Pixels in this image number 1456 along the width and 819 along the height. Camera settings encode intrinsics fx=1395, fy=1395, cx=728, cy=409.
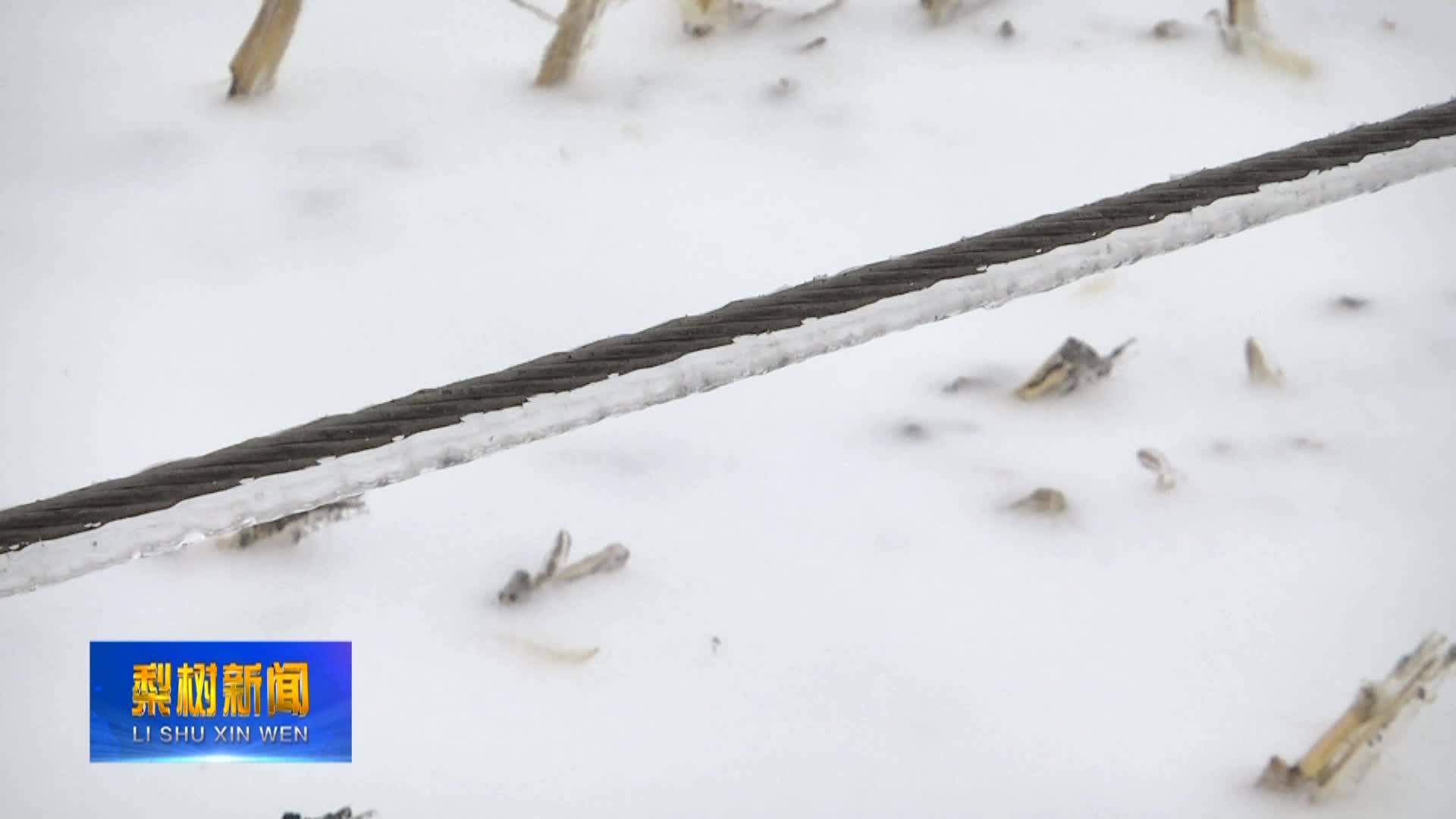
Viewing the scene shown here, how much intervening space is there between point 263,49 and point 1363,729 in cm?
79

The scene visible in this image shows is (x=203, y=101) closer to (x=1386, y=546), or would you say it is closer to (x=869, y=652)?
(x=869, y=652)

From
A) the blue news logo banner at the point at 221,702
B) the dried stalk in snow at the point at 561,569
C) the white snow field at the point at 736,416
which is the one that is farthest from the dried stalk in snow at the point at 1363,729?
the blue news logo banner at the point at 221,702

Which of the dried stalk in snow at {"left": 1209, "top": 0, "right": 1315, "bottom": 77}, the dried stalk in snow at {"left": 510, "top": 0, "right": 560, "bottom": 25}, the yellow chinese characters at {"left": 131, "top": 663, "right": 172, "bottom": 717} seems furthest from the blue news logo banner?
the dried stalk in snow at {"left": 1209, "top": 0, "right": 1315, "bottom": 77}

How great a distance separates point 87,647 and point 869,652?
15.7 inches

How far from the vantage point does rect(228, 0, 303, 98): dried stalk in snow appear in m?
0.94

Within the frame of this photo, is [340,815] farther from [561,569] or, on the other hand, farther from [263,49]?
[263,49]

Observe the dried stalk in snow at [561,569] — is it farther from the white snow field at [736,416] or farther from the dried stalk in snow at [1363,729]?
the dried stalk in snow at [1363,729]

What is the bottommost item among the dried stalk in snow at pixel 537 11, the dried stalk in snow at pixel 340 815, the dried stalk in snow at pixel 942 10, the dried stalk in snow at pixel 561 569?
the dried stalk in snow at pixel 340 815

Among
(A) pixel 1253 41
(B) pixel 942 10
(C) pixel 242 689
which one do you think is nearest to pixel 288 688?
(C) pixel 242 689

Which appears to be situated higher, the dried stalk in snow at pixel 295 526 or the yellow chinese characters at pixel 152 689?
the dried stalk in snow at pixel 295 526

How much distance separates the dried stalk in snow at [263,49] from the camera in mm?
936

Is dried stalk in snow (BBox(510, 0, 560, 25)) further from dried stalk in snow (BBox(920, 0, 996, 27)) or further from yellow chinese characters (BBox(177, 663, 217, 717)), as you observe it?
yellow chinese characters (BBox(177, 663, 217, 717))

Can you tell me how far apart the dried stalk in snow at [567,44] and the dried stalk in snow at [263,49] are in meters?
0.17

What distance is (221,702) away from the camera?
713mm
